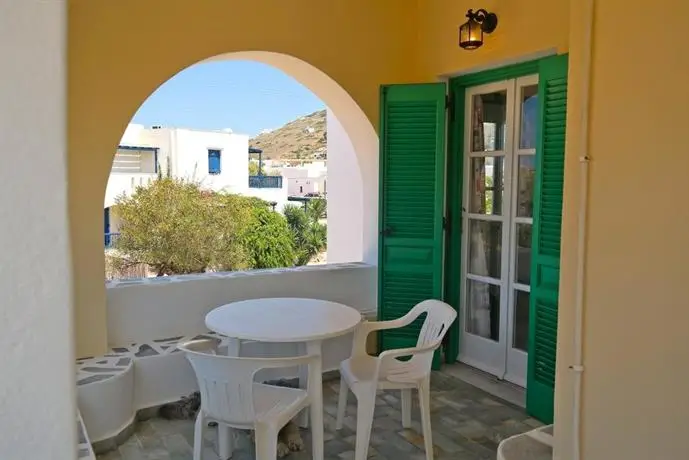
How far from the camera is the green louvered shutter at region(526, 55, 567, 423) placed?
11.0 ft

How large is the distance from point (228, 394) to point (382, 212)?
2.30m

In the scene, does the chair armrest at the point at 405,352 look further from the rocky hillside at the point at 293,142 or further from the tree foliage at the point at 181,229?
the rocky hillside at the point at 293,142

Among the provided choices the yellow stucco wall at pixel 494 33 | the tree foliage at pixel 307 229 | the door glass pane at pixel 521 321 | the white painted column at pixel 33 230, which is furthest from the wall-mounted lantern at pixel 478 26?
the tree foliage at pixel 307 229

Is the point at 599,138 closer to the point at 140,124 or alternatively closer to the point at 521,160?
the point at 521,160

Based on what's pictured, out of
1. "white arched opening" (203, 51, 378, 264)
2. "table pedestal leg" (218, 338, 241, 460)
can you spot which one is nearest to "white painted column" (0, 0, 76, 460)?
"table pedestal leg" (218, 338, 241, 460)

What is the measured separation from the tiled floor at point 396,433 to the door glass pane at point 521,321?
447 mm

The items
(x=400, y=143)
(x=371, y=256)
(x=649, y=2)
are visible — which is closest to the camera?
A: (x=649, y=2)

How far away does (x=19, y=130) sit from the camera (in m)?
0.50

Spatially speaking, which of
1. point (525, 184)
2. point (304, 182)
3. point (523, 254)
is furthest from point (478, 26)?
point (304, 182)

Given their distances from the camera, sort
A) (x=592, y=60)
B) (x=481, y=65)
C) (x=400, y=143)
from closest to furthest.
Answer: (x=592, y=60) → (x=481, y=65) → (x=400, y=143)

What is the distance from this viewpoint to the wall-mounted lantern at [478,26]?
12.4ft

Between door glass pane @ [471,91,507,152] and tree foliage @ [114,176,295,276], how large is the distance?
6.94 meters

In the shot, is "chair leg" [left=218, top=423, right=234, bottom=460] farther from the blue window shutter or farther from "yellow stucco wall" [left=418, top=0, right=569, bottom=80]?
the blue window shutter

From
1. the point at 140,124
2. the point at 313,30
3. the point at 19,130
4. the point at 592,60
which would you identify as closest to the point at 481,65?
the point at 313,30
